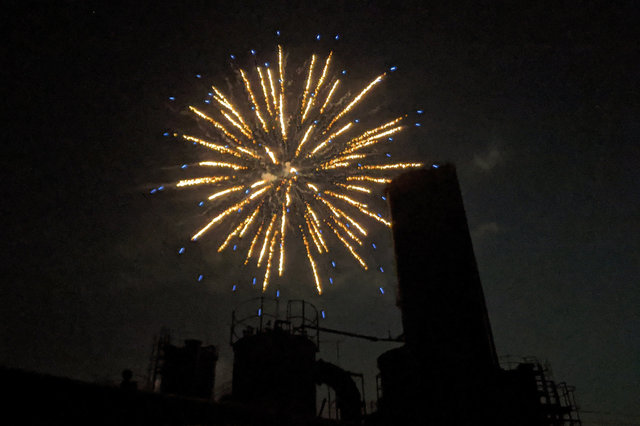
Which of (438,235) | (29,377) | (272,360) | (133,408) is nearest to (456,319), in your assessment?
(438,235)

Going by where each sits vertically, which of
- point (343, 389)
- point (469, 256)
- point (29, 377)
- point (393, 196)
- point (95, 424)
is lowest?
point (95, 424)

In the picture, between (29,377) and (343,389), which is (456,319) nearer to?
(343,389)

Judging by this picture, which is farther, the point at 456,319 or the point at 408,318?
the point at 408,318

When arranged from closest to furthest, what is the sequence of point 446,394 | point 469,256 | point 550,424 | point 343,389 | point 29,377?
point 29,377
point 446,394
point 469,256
point 550,424
point 343,389

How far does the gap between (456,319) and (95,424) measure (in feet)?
43.3

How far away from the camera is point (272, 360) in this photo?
67.0 feet

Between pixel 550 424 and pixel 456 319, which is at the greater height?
pixel 456 319

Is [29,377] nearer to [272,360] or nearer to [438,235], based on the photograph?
[272,360]

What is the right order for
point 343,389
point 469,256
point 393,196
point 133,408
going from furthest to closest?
1. point 343,389
2. point 393,196
3. point 469,256
4. point 133,408

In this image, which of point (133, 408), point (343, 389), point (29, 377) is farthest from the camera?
point (343, 389)

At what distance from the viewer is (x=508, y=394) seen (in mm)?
16875

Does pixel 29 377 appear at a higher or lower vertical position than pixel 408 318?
lower

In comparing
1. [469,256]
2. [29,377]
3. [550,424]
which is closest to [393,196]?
[469,256]

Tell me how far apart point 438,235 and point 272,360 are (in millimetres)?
9481
